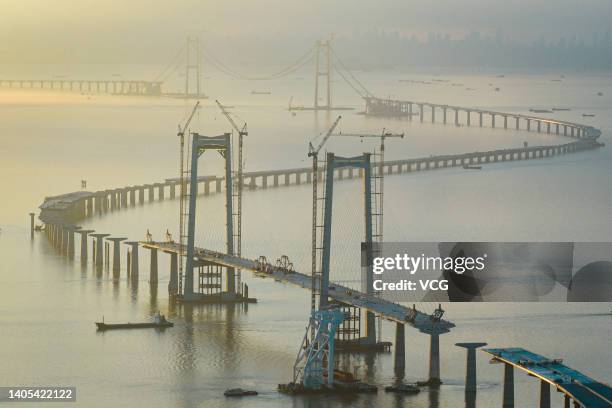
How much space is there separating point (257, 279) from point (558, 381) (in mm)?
18214

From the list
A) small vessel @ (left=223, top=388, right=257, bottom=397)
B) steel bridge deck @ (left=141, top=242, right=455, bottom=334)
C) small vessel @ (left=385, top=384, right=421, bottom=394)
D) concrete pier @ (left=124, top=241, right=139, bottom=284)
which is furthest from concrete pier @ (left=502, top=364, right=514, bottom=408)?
concrete pier @ (left=124, top=241, right=139, bottom=284)

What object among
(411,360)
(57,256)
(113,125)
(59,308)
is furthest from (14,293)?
(113,125)

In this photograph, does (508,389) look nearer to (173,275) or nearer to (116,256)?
(173,275)

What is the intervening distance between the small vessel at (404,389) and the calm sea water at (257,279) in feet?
0.61

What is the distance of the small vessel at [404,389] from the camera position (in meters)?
31.1

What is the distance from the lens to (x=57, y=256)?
49.5 m

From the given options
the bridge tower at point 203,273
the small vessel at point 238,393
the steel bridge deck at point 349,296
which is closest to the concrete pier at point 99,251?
the steel bridge deck at point 349,296

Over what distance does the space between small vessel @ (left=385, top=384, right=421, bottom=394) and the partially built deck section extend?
190 cm

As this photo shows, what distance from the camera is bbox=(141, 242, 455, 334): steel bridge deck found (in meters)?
31.3

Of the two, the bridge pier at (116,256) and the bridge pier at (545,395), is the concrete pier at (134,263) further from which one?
the bridge pier at (545,395)

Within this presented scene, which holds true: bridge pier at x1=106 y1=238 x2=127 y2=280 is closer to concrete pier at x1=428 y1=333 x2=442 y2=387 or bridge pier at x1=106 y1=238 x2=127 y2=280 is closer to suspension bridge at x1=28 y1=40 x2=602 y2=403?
suspension bridge at x1=28 y1=40 x2=602 y2=403

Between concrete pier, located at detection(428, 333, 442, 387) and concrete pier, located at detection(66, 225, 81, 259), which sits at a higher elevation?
concrete pier, located at detection(66, 225, 81, 259)

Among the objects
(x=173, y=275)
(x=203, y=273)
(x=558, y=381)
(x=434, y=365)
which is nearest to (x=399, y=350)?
(x=434, y=365)

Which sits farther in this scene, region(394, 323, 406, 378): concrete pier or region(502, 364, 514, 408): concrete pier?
region(394, 323, 406, 378): concrete pier
